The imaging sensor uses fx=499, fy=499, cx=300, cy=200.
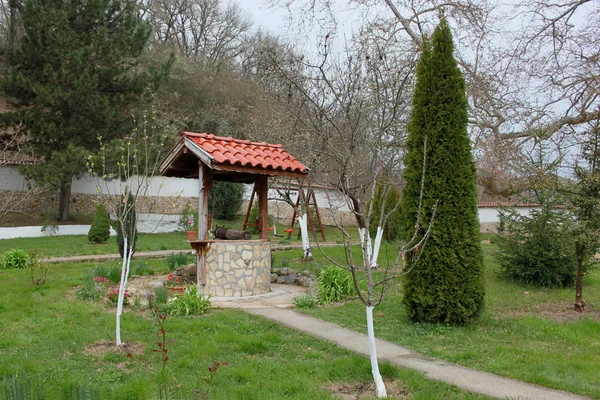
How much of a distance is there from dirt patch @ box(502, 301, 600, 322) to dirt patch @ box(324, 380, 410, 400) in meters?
3.36

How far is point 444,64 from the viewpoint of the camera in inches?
249

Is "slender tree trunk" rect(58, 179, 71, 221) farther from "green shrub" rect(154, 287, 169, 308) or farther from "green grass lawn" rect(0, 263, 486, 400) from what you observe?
"green shrub" rect(154, 287, 169, 308)

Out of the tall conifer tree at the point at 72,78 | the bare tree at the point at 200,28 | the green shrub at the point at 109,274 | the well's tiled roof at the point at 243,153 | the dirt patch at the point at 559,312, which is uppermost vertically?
the bare tree at the point at 200,28

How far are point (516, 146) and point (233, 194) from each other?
13.6 metres

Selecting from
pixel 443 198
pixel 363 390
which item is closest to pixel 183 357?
pixel 363 390

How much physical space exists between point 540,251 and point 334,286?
3.95 meters

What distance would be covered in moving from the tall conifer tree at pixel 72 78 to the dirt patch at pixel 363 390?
1530 cm

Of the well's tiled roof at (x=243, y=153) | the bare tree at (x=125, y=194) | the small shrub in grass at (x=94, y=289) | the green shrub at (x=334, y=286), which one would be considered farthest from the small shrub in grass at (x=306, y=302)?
the small shrub in grass at (x=94, y=289)

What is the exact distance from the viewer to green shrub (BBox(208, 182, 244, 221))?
22141mm

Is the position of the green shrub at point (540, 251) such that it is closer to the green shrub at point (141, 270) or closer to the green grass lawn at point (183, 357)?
the green grass lawn at point (183, 357)

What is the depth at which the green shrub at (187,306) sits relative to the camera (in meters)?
6.55

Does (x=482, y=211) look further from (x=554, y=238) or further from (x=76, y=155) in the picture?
(x=76, y=155)

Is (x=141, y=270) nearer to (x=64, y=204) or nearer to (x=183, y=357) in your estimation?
(x=183, y=357)

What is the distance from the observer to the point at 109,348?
5.06 metres
